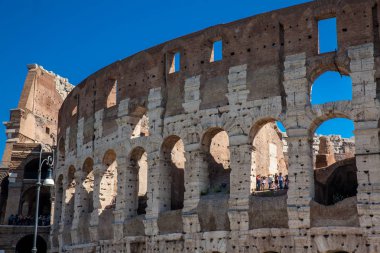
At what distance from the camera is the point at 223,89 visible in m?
19.6

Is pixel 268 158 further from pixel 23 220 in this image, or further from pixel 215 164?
pixel 23 220

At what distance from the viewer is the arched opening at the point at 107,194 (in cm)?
2272

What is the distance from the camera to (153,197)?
20.6 metres

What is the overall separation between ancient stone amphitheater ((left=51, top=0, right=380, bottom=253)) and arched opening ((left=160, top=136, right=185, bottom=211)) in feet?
0.15

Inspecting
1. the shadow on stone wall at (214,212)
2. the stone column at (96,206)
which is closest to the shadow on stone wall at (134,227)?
the stone column at (96,206)

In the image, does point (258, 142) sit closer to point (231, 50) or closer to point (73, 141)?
point (231, 50)

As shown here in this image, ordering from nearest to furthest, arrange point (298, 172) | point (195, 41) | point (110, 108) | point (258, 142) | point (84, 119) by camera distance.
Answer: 1. point (298, 172)
2. point (195, 41)
3. point (258, 142)
4. point (110, 108)
5. point (84, 119)

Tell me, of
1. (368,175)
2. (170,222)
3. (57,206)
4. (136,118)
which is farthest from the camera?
(57,206)

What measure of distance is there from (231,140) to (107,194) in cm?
688

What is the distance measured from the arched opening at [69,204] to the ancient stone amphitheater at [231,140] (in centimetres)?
68

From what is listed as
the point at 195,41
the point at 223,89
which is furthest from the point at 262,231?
the point at 195,41

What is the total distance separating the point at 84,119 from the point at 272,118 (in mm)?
10183

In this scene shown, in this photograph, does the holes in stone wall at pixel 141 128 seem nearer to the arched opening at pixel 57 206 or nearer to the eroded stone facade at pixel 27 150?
the arched opening at pixel 57 206

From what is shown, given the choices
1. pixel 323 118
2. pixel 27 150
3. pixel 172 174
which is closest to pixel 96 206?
pixel 172 174
